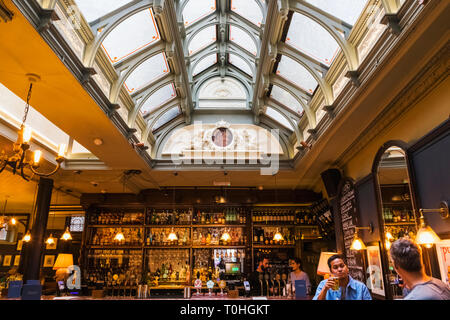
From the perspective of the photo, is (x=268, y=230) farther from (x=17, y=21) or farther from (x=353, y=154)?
(x=17, y=21)

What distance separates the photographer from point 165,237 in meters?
9.53

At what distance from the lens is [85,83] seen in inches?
162

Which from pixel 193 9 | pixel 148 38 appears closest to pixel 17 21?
pixel 148 38

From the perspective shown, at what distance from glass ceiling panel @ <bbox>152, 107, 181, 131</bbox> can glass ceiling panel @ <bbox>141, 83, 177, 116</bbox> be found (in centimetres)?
52

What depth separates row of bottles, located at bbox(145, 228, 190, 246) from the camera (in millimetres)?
9383

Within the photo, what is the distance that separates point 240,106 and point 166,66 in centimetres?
264

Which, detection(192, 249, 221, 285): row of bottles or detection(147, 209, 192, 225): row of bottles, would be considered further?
detection(147, 209, 192, 225): row of bottles

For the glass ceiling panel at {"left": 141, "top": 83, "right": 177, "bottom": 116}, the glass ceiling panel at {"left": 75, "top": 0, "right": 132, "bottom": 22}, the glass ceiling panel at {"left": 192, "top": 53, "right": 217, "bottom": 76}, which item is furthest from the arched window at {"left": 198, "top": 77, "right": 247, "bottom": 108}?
the glass ceiling panel at {"left": 75, "top": 0, "right": 132, "bottom": 22}

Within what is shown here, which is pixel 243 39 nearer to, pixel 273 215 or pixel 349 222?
pixel 349 222

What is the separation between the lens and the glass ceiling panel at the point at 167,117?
7702 millimetres

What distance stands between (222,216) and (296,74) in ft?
17.0

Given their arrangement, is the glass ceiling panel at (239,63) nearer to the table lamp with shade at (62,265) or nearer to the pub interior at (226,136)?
the pub interior at (226,136)

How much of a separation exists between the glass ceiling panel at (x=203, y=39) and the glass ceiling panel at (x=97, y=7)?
228cm

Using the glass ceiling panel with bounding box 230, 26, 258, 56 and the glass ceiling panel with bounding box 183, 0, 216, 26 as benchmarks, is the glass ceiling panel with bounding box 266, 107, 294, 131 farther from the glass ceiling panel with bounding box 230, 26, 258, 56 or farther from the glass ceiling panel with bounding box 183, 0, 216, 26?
the glass ceiling panel with bounding box 183, 0, 216, 26
